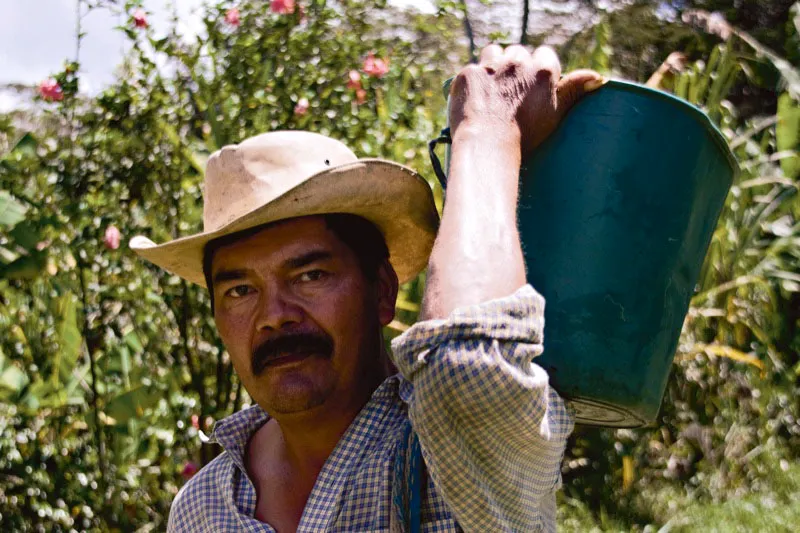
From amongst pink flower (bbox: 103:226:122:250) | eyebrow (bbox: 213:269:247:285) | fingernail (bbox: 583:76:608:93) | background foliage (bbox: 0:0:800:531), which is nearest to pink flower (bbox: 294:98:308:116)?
background foliage (bbox: 0:0:800:531)

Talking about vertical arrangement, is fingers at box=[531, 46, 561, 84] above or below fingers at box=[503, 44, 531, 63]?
below

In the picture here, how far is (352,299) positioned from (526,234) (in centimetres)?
43

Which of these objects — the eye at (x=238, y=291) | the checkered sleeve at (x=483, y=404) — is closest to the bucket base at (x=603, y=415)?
the checkered sleeve at (x=483, y=404)

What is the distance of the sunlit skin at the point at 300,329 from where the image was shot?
1.81m

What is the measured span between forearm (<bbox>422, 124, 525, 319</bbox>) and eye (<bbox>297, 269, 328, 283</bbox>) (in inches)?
17.8

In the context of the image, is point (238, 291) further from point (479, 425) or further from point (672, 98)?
point (672, 98)

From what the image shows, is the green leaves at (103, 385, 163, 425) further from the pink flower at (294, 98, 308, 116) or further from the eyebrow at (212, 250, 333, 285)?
the eyebrow at (212, 250, 333, 285)

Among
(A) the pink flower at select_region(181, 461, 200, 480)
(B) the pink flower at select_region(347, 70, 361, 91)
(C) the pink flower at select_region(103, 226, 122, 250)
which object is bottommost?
(A) the pink flower at select_region(181, 461, 200, 480)

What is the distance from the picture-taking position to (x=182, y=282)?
12.5ft

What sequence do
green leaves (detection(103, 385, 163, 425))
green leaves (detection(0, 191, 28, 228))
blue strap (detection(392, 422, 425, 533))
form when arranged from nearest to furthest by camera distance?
blue strap (detection(392, 422, 425, 533)) < green leaves (detection(0, 191, 28, 228)) < green leaves (detection(103, 385, 163, 425))

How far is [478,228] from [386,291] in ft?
2.00

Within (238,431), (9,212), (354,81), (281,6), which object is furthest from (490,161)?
(281,6)

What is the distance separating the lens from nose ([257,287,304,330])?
1807mm

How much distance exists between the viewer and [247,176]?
1974 millimetres
